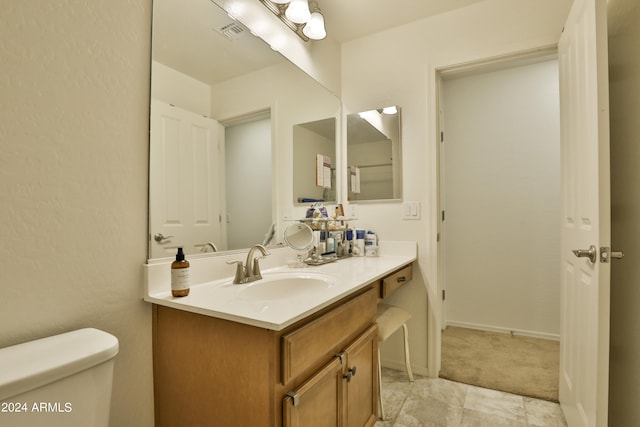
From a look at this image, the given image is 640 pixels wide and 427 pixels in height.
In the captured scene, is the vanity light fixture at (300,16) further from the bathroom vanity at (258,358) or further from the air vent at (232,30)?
the bathroom vanity at (258,358)

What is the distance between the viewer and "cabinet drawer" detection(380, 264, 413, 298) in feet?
5.16

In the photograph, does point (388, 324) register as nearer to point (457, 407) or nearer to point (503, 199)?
point (457, 407)

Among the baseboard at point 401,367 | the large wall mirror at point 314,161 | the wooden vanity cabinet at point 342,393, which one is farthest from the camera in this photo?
the baseboard at point 401,367

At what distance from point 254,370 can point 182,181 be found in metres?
0.76

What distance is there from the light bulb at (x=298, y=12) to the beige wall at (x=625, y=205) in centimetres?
141

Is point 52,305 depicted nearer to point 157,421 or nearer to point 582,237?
point 157,421

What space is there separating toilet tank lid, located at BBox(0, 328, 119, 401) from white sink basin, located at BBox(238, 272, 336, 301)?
557mm

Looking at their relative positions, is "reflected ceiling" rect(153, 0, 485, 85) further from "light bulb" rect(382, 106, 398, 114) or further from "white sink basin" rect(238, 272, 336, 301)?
"white sink basin" rect(238, 272, 336, 301)

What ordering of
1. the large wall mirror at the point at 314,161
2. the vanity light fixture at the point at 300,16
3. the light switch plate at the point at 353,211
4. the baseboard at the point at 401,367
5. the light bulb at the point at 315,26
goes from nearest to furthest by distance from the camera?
the vanity light fixture at the point at 300,16
the light bulb at the point at 315,26
the large wall mirror at the point at 314,161
the baseboard at the point at 401,367
the light switch plate at the point at 353,211

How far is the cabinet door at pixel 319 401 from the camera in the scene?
875 mm

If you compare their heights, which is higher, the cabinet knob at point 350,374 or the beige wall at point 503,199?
the beige wall at point 503,199

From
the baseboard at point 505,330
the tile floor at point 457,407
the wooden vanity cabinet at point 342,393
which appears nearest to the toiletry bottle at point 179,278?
the wooden vanity cabinet at point 342,393

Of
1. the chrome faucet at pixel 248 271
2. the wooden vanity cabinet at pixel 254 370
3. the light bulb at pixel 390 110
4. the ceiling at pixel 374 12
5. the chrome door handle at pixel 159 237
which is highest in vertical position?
the ceiling at pixel 374 12

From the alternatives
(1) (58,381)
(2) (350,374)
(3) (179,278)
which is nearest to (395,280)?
(2) (350,374)
